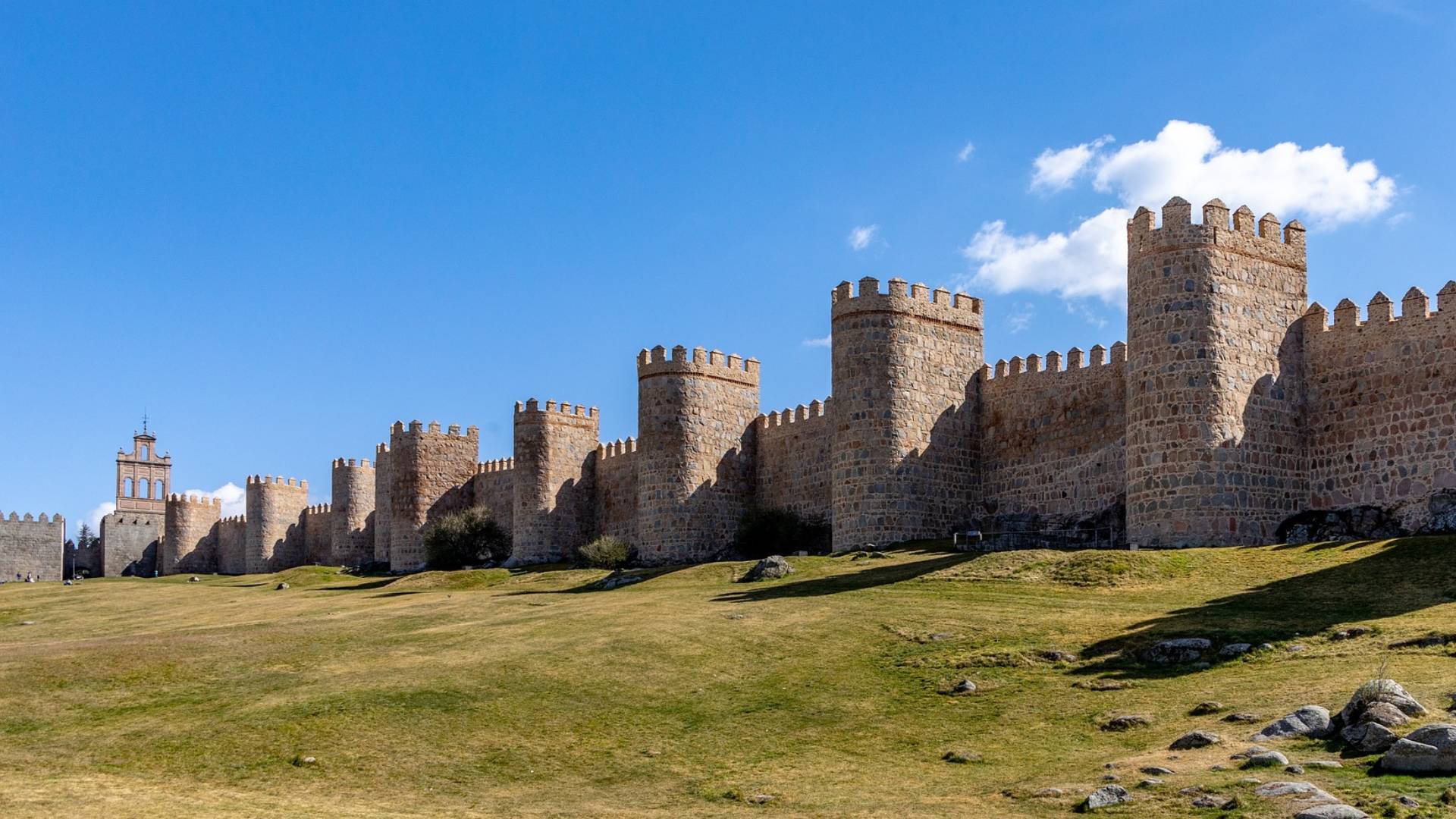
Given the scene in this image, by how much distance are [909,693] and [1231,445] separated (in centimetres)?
1350

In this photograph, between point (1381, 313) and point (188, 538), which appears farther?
point (188, 538)

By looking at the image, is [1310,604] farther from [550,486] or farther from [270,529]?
[270,529]

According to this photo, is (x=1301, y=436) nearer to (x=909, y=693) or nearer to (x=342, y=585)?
(x=909, y=693)

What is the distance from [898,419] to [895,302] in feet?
10.5

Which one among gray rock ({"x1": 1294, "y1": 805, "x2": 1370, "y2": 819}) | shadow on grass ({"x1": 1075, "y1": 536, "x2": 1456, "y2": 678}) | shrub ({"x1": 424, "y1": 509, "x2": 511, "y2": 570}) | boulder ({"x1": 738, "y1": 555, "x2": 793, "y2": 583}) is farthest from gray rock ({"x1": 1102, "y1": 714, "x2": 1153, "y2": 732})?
shrub ({"x1": 424, "y1": 509, "x2": 511, "y2": 570})

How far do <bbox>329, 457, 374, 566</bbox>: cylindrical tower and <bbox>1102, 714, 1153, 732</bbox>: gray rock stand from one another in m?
53.9

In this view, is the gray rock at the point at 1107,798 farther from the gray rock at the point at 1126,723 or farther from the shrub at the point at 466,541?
the shrub at the point at 466,541

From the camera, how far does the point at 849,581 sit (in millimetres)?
30359

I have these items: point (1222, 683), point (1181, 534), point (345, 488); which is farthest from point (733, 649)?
point (345, 488)

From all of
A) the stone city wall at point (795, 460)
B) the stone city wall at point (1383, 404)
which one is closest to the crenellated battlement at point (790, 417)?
the stone city wall at point (795, 460)

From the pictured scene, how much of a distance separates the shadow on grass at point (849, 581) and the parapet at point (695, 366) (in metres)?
16.1

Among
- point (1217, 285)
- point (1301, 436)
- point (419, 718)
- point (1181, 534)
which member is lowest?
point (419, 718)

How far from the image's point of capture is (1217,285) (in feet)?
100.0

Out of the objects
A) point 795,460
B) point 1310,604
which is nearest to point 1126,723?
point 1310,604
